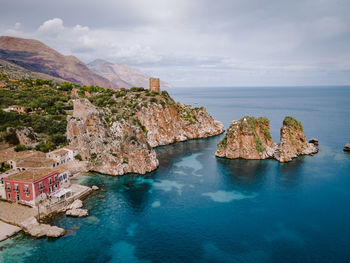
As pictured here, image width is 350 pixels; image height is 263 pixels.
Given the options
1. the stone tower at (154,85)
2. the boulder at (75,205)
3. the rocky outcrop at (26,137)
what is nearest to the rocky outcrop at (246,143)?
the boulder at (75,205)

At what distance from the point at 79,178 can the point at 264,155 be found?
4692 centimetres

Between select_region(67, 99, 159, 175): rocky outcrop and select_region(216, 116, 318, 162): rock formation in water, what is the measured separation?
73.3 feet

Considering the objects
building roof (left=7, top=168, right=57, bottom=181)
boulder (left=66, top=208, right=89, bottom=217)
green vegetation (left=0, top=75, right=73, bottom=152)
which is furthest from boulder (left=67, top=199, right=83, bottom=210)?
green vegetation (left=0, top=75, right=73, bottom=152)

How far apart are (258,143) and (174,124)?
112ft

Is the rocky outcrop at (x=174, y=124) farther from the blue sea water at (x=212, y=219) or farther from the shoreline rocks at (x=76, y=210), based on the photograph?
the shoreline rocks at (x=76, y=210)

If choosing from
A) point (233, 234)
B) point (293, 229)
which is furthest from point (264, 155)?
point (233, 234)

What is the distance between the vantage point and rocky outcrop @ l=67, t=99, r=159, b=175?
52.8 meters

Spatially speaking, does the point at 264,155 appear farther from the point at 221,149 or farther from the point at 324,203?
the point at 324,203

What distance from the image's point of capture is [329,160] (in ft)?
198

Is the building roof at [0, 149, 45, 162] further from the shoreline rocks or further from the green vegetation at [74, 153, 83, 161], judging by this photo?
the shoreline rocks

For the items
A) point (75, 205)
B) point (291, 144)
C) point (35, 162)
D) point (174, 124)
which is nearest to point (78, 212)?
point (75, 205)

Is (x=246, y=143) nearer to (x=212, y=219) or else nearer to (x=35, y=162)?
(x=212, y=219)

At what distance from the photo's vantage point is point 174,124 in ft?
290

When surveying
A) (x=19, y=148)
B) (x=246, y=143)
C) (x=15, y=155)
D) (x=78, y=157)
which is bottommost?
(x=78, y=157)
